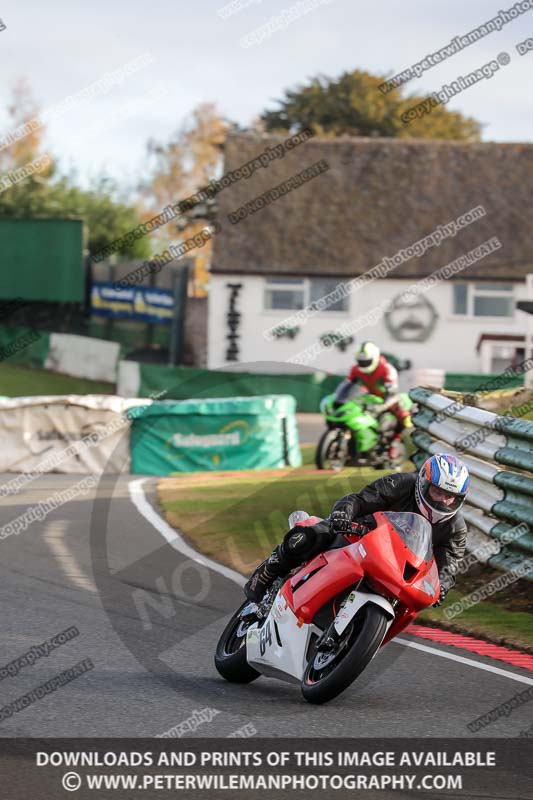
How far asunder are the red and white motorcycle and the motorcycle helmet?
1100cm

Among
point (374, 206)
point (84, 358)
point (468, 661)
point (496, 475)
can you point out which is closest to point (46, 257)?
point (84, 358)

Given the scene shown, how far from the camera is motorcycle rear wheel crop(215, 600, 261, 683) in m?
6.69

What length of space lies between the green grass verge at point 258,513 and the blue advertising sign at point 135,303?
2618 centimetres

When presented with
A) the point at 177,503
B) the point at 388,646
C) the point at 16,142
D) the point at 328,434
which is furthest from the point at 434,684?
the point at 16,142

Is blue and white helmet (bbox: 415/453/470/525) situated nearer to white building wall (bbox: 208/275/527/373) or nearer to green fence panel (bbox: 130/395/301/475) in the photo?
green fence panel (bbox: 130/395/301/475)

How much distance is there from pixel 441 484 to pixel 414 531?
10.3 inches

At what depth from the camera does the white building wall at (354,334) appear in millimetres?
40781

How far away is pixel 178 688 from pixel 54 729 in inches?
41.0

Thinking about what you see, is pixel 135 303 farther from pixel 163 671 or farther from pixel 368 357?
pixel 163 671

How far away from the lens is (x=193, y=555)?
11.6m

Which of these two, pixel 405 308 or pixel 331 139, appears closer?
pixel 405 308

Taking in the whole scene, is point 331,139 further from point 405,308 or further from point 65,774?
point 65,774

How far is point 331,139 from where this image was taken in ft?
145

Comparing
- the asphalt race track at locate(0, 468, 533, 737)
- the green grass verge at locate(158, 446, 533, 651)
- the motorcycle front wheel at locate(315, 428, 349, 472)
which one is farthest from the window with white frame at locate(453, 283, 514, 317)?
the asphalt race track at locate(0, 468, 533, 737)
